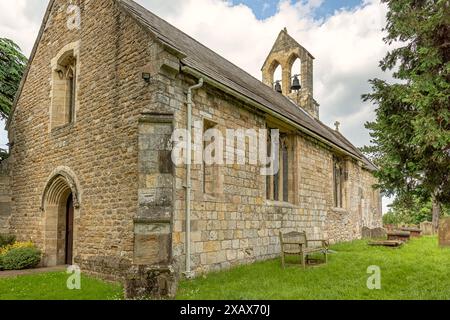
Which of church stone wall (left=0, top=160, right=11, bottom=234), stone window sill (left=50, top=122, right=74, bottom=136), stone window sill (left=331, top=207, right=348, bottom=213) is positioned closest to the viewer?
stone window sill (left=50, top=122, right=74, bottom=136)

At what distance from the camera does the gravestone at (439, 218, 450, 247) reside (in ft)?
43.1

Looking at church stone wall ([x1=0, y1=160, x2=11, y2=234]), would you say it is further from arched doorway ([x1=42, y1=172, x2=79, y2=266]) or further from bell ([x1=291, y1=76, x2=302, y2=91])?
bell ([x1=291, y1=76, x2=302, y2=91])

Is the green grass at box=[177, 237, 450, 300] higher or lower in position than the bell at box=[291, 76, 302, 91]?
lower

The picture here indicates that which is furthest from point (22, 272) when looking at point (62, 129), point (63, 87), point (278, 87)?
point (278, 87)

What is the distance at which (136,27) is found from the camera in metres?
8.99

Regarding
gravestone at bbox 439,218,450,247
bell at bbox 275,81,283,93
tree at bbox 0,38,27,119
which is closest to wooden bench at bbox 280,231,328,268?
gravestone at bbox 439,218,450,247

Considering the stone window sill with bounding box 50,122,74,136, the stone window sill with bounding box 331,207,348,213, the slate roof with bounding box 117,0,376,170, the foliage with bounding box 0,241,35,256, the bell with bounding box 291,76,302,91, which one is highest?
the bell with bounding box 291,76,302,91

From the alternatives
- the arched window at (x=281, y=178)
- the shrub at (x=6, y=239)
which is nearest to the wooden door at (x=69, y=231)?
the shrub at (x=6, y=239)

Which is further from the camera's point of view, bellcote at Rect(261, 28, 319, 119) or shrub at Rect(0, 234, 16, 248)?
bellcote at Rect(261, 28, 319, 119)

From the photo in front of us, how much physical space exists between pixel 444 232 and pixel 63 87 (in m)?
13.8

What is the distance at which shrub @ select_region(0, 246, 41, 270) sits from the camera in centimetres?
1055

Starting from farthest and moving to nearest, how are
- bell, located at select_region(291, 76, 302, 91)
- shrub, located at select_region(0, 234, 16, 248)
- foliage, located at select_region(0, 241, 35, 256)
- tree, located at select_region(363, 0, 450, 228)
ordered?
bell, located at select_region(291, 76, 302, 91)
shrub, located at select_region(0, 234, 16, 248)
foliage, located at select_region(0, 241, 35, 256)
tree, located at select_region(363, 0, 450, 228)

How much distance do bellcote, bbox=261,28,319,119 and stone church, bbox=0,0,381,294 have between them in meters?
7.13

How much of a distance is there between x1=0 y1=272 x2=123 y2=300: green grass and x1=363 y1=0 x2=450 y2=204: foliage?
22.5 ft
